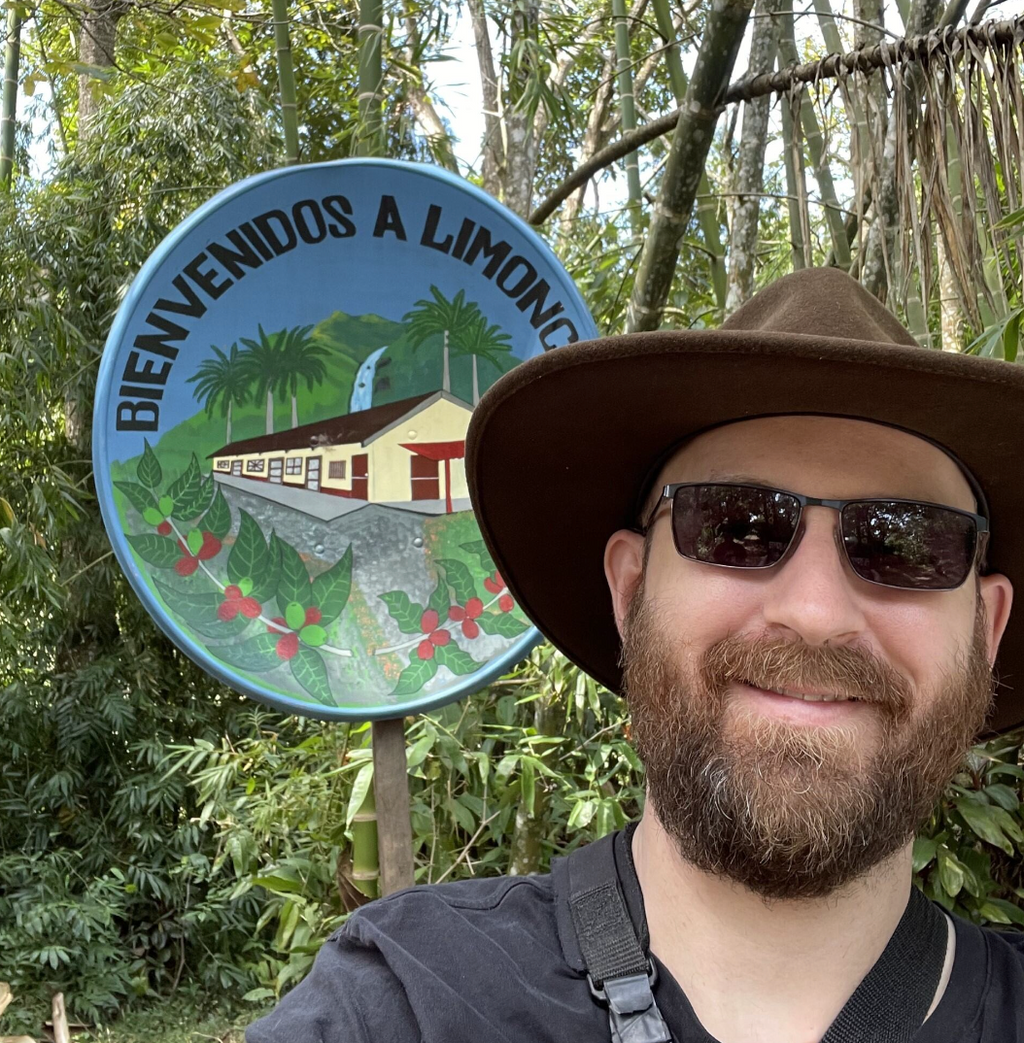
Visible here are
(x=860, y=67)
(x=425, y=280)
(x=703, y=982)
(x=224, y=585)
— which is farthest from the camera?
(x=860, y=67)

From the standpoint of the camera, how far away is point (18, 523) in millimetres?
4062

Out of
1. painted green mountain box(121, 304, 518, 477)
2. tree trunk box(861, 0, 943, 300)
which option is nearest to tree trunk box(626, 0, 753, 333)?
tree trunk box(861, 0, 943, 300)

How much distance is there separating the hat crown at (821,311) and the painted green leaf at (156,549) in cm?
80

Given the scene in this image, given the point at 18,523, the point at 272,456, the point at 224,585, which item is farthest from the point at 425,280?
the point at 18,523

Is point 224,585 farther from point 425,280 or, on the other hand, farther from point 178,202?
point 178,202

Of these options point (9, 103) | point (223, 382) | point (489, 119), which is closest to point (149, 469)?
point (223, 382)

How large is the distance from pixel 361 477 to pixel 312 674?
30cm

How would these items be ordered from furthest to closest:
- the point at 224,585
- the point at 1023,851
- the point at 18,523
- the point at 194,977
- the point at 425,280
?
the point at 194,977 < the point at 18,523 < the point at 1023,851 < the point at 425,280 < the point at 224,585

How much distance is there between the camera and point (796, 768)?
1005 mm

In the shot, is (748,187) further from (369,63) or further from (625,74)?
(369,63)

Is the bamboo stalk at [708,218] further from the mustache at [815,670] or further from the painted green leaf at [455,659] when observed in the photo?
the mustache at [815,670]

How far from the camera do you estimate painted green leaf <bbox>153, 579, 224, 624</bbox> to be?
1496mm

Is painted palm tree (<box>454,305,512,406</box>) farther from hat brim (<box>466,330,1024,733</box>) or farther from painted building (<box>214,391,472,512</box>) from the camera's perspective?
hat brim (<box>466,330,1024,733</box>)

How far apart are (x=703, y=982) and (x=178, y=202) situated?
4332mm
